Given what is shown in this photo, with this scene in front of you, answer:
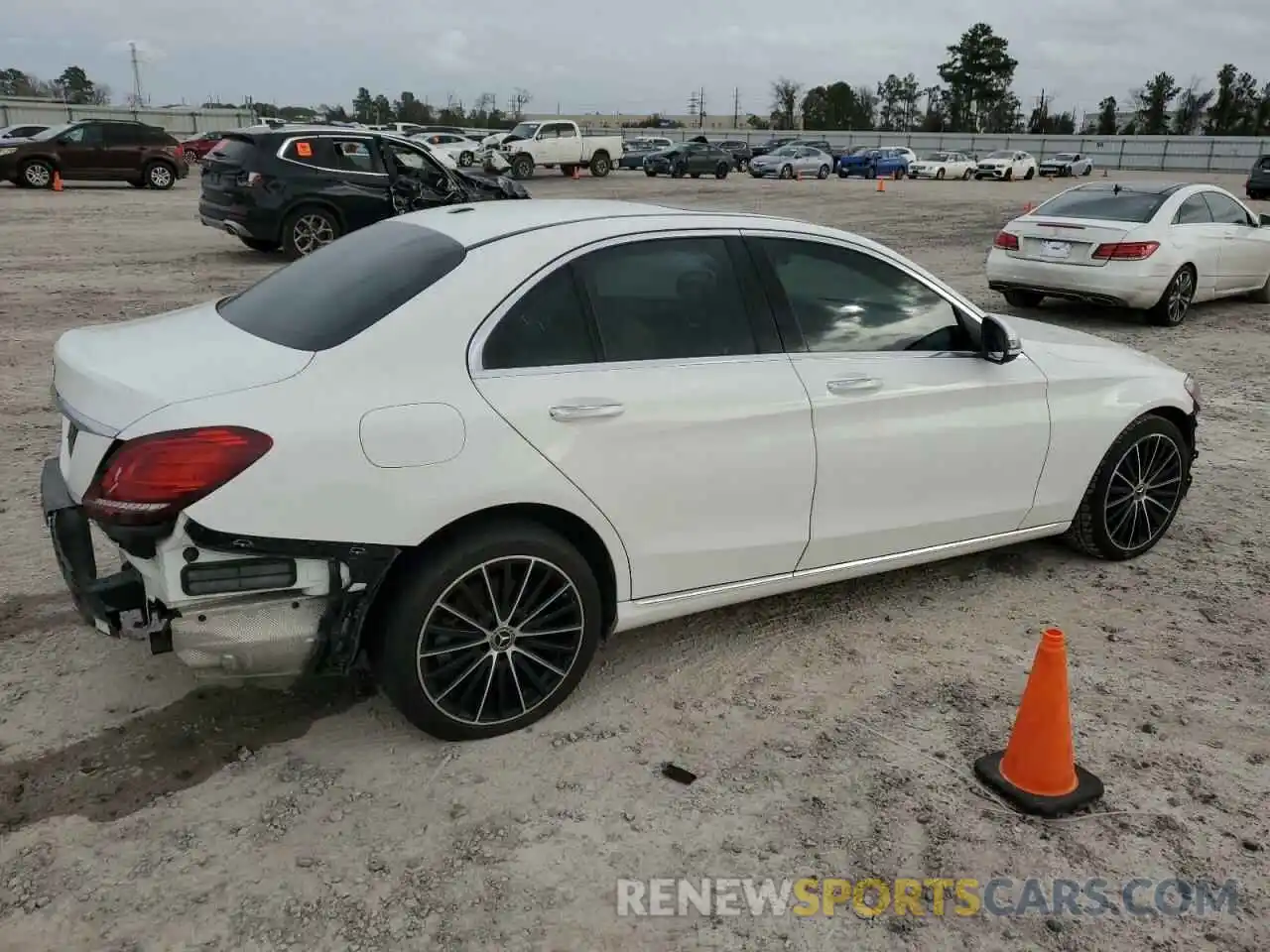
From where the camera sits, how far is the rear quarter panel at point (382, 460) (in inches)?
112

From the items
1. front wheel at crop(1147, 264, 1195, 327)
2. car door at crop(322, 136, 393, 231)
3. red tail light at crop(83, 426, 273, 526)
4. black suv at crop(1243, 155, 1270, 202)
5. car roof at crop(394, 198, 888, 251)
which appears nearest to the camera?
red tail light at crop(83, 426, 273, 526)

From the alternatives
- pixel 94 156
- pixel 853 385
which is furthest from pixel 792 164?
pixel 853 385

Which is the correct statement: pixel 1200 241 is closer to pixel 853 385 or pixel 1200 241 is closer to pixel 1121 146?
pixel 853 385

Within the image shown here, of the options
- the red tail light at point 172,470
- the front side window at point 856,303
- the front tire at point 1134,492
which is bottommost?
the front tire at point 1134,492

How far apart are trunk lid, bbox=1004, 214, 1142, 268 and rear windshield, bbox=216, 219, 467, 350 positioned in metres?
8.45

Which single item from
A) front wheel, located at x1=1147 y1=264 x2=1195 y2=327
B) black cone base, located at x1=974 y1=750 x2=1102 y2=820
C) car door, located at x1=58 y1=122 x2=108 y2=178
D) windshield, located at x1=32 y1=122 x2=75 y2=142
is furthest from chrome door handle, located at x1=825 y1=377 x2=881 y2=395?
windshield, located at x1=32 y1=122 x2=75 y2=142

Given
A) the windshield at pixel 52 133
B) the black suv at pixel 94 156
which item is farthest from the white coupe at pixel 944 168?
the windshield at pixel 52 133

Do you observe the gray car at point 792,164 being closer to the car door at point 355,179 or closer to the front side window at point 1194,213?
the car door at point 355,179

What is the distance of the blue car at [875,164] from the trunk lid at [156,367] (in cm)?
4261

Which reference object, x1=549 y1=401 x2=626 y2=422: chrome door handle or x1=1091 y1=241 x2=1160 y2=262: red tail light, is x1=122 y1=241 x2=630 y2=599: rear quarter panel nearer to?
x1=549 y1=401 x2=626 y2=422: chrome door handle

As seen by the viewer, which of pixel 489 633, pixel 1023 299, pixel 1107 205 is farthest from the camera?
pixel 1023 299

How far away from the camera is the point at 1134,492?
16.0ft

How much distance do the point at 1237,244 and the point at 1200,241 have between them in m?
0.94

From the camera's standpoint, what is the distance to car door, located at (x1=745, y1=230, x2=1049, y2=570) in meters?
3.84
